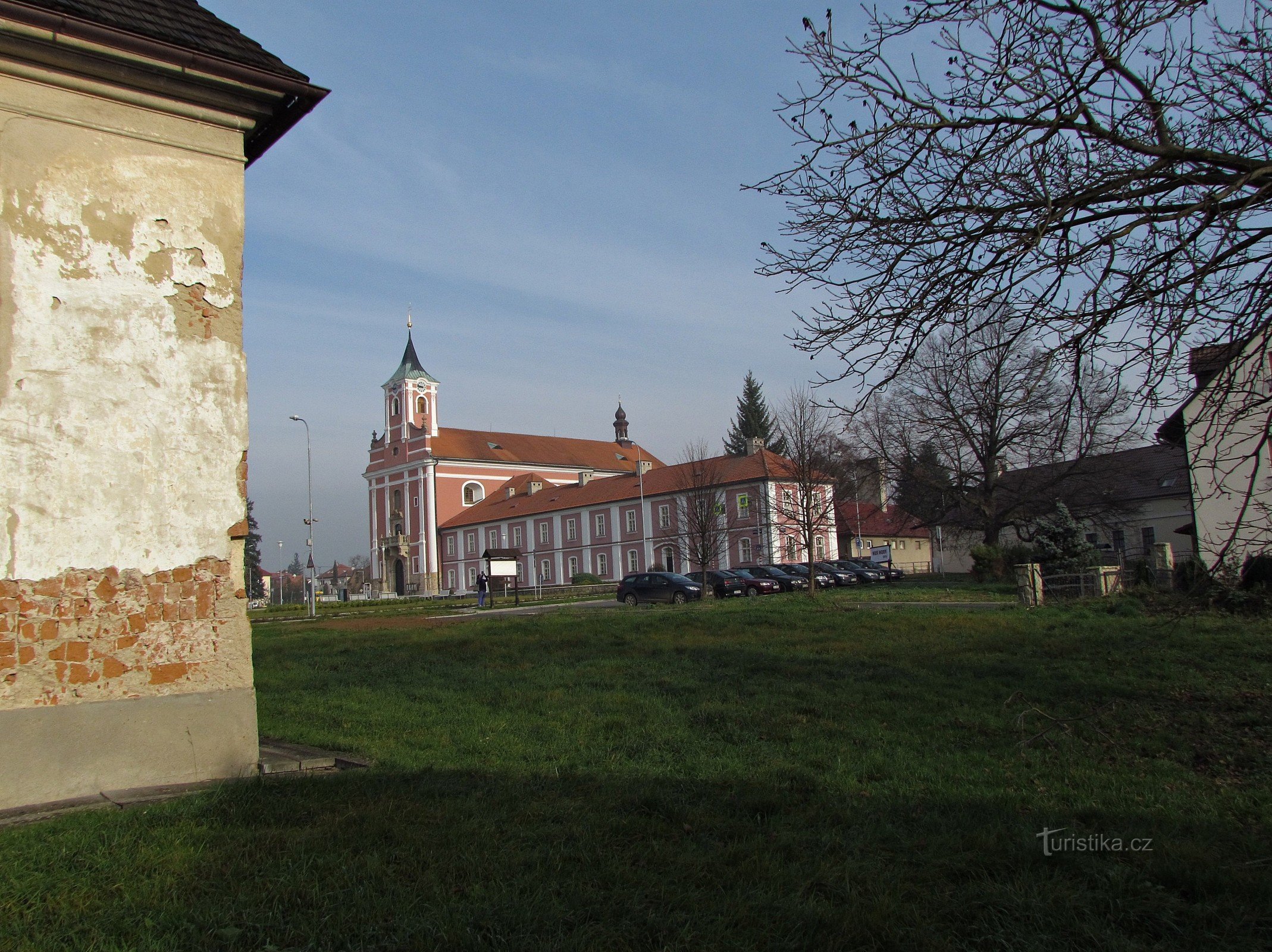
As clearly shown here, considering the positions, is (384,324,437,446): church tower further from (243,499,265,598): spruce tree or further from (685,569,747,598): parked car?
(685,569,747,598): parked car

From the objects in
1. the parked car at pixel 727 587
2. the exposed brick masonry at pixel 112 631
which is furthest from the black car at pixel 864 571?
the exposed brick masonry at pixel 112 631

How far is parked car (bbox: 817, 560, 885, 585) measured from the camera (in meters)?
44.6

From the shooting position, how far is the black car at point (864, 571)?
45.3m

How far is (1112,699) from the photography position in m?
8.77

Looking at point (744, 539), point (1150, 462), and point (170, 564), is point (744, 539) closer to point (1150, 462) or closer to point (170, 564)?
point (1150, 462)

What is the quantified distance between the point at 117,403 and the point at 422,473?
71864 mm

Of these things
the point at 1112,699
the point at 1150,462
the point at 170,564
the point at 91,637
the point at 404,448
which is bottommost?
the point at 1112,699

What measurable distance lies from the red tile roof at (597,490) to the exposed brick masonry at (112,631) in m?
40.7

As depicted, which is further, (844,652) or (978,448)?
(978,448)

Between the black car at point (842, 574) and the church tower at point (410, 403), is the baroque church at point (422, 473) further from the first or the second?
the black car at point (842, 574)

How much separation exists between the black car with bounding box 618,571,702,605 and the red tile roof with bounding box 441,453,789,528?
12750 millimetres

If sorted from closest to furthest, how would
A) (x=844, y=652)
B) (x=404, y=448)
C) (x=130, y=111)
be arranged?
(x=130, y=111), (x=844, y=652), (x=404, y=448)

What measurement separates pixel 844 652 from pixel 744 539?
45416 mm

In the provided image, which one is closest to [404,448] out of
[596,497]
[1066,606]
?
[596,497]
